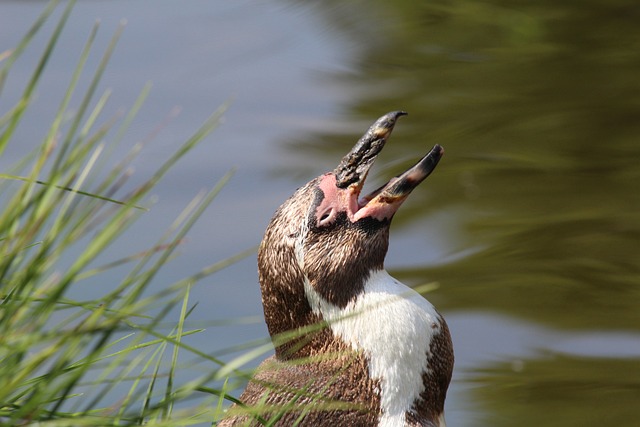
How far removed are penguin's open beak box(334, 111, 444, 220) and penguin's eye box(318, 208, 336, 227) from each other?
31mm

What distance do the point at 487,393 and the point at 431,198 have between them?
0.82 meters

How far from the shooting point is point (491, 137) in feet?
11.9

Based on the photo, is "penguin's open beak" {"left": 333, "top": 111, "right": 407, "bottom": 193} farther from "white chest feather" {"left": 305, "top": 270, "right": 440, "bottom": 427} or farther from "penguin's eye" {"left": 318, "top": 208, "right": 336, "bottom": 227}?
"white chest feather" {"left": 305, "top": 270, "right": 440, "bottom": 427}

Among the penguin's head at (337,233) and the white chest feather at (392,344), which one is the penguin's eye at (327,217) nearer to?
the penguin's head at (337,233)

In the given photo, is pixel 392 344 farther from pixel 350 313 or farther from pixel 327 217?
pixel 327 217

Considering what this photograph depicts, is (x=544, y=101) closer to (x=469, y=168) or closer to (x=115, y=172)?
(x=469, y=168)

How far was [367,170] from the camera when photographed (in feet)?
5.62

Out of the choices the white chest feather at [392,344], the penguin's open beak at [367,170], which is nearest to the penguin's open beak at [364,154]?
the penguin's open beak at [367,170]

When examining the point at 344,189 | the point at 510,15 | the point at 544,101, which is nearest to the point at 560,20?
the point at 510,15

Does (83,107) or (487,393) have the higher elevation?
(83,107)

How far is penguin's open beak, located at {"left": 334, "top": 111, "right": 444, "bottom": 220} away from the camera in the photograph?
1689 millimetres

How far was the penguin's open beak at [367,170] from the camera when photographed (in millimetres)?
1689

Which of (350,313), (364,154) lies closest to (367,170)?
(364,154)

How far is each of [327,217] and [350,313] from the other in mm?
130
